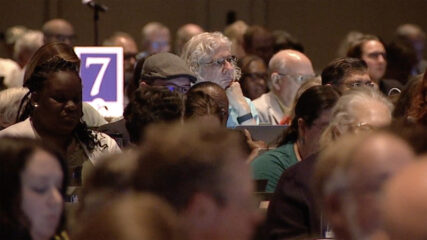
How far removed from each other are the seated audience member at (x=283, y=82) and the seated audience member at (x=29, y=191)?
614cm

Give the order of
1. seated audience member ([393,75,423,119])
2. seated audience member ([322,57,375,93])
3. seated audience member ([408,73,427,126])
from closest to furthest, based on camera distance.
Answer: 1. seated audience member ([408,73,427,126])
2. seated audience member ([393,75,423,119])
3. seated audience member ([322,57,375,93])

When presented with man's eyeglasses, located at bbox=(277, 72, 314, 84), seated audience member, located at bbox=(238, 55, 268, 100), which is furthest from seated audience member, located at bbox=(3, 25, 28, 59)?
man's eyeglasses, located at bbox=(277, 72, 314, 84)

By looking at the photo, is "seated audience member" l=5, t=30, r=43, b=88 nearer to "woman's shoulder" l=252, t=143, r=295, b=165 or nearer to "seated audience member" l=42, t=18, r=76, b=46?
"seated audience member" l=42, t=18, r=76, b=46

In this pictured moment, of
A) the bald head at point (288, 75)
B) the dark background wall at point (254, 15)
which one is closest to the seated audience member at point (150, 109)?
the bald head at point (288, 75)

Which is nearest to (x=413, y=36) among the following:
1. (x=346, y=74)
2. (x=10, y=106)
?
(x=346, y=74)

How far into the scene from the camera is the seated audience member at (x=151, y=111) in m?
5.70

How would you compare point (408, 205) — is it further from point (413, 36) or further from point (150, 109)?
point (413, 36)

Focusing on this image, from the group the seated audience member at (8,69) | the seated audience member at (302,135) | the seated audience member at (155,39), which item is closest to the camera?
the seated audience member at (302,135)

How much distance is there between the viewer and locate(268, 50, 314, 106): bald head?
1012 centimetres

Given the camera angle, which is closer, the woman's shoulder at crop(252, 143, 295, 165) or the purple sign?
the woman's shoulder at crop(252, 143, 295, 165)

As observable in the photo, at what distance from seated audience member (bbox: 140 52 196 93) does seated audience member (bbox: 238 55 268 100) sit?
358cm

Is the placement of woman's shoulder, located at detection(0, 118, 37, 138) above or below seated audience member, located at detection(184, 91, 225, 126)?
below

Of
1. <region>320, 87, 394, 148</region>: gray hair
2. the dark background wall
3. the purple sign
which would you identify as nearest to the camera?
<region>320, 87, 394, 148</region>: gray hair

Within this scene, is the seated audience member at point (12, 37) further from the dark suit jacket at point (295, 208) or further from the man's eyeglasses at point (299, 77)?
the dark suit jacket at point (295, 208)
